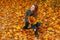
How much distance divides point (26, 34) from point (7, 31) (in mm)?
833

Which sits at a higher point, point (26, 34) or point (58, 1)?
point (58, 1)

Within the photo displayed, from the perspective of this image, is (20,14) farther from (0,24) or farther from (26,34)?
(26,34)

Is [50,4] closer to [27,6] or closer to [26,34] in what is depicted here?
[27,6]

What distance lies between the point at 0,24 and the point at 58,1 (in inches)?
121

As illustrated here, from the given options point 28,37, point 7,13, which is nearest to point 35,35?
point 28,37

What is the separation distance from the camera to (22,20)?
8.95 m

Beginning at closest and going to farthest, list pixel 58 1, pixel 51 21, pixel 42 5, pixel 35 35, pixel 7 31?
pixel 35 35 < pixel 7 31 < pixel 51 21 < pixel 58 1 < pixel 42 5

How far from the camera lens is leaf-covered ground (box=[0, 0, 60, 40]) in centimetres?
748

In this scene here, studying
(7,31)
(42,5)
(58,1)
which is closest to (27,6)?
(42,5)

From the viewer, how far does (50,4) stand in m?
10.1

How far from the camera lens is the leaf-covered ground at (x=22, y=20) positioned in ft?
24.6

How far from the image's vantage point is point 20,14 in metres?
9.79

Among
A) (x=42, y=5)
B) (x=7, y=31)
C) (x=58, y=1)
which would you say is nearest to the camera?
(x=7, y=31)

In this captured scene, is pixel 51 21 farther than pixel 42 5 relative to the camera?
No
